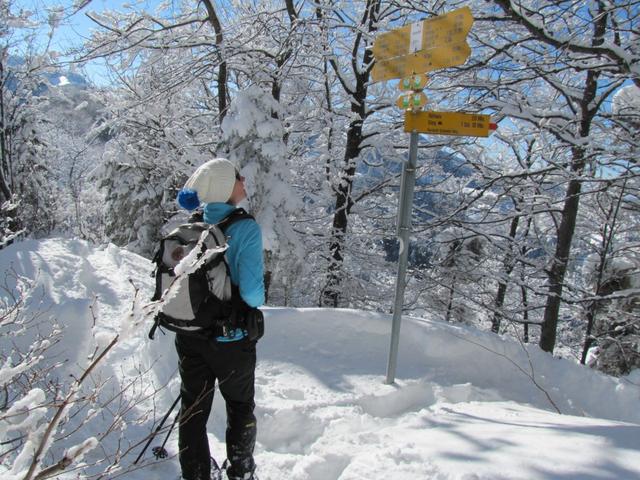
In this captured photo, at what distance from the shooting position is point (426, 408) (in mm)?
3217

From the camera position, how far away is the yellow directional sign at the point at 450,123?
9.65 feet

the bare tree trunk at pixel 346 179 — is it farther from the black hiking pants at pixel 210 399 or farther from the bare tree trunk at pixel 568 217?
the black hiking pants at pixel 210 399

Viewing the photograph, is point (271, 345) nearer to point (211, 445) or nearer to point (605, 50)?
point (211, 445)

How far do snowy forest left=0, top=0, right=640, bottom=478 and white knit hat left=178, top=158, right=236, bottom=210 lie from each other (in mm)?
2394

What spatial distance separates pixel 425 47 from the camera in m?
2.93

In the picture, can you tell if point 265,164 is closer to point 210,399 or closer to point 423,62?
point 423,62

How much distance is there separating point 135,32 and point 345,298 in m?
7.49

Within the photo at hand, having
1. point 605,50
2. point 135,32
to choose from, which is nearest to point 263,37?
point 135,32

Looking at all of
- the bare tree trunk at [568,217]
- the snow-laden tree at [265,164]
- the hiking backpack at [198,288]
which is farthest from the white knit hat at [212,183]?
the snow-laden tree at [265,164]

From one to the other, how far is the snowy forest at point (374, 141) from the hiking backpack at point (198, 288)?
2722 millimetres

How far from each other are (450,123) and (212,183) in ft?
6.04

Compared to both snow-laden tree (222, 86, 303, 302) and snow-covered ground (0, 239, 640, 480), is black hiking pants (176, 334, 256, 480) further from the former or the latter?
snow-laden tree (222, 86, 303, 302)

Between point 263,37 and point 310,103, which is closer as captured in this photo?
point 263,37

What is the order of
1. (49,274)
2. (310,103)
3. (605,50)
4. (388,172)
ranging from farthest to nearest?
(388,172) → (310,103) → (49,274) → (605,50)
